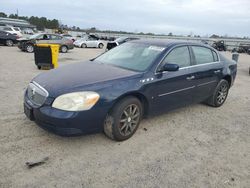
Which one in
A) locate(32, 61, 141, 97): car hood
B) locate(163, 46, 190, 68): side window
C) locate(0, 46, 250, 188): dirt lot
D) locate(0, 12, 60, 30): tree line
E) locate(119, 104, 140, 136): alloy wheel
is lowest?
locate(0, 46, 250, 188): dirt lot

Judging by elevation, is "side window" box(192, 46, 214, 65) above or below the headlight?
above

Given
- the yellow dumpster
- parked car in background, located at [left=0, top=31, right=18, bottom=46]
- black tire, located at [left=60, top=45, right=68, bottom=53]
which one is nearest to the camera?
the yellow dumpster

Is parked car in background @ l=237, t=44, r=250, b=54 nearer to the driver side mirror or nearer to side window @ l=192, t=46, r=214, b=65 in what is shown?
side window @ l=192, t=46, r=214, b=65

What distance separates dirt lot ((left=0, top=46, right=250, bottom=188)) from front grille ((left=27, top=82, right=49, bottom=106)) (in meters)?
0.60

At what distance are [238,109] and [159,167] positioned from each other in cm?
341

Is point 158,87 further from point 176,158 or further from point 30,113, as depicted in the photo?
point 30,113

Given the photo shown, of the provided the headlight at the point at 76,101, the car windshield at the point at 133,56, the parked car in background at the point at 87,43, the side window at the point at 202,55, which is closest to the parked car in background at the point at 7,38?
the parked car in background at the point at 87,43

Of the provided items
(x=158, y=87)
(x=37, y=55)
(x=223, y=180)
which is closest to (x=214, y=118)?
(x=158, y=87)

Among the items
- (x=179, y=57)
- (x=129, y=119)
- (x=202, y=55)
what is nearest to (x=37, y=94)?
(x=129, y=119)

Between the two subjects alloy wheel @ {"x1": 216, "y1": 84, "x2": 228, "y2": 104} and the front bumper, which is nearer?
the front bumper

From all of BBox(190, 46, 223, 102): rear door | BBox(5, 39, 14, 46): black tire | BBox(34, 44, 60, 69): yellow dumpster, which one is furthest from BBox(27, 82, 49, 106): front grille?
BBox(5, 39, 14, 46): black tire

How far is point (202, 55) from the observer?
15.4 ft

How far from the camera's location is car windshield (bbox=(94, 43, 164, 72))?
377cm

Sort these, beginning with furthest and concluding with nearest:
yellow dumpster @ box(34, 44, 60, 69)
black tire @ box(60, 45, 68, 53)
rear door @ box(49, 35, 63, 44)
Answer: black tire @ box(60, 45, 68, 53)
rear door @ box(49, 35, 63, 44)
yellow dumpster @ box(34, 44, 60, 69)
